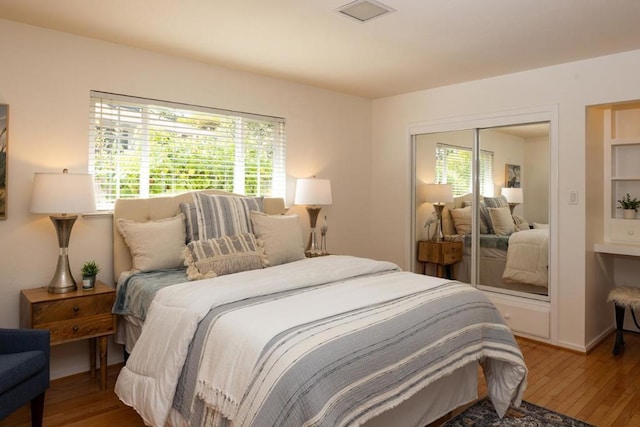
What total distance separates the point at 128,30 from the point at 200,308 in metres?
2.02

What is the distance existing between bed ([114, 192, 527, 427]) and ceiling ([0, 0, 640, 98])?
1.35 meters

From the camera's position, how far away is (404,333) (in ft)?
6.39

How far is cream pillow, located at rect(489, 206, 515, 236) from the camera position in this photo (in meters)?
4.04

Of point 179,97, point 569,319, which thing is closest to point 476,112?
point 569,319

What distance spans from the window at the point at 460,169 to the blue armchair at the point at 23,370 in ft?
11.9

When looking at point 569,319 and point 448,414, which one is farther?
point 569,319

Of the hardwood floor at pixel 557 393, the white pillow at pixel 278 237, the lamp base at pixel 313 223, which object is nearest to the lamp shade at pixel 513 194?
the hardwood floor at pixel 557 393

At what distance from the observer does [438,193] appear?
4523mm

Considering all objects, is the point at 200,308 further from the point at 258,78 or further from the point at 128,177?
the point at 258,78

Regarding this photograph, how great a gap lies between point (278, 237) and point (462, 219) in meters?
2.03

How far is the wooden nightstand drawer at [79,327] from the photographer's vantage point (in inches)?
100

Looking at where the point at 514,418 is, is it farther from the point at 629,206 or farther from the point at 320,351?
the point at 629,206

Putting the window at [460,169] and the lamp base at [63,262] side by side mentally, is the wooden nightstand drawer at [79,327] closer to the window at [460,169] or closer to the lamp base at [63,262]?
the lamp base at [63,262]

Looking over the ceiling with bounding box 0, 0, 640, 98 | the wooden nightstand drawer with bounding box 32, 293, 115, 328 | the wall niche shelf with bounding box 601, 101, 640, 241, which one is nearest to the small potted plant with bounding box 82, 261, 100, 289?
the wooden nightstand drawer with bounding box 32, 293, 115, 328
